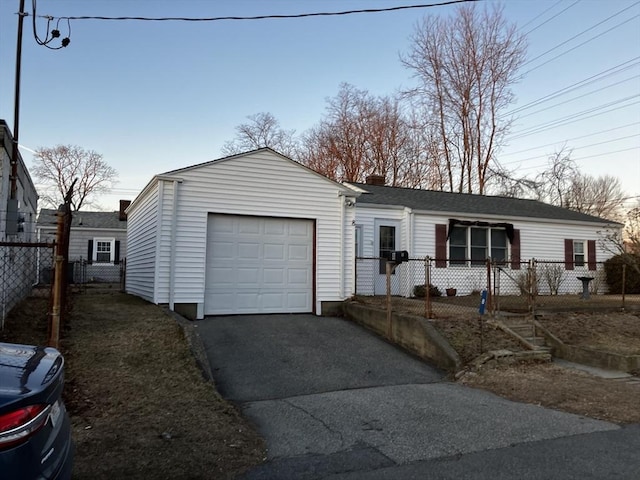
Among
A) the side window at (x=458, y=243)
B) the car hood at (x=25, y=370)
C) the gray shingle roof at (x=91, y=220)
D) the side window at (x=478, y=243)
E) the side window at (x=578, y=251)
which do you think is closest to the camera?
the car hood at (x=25, y=370)

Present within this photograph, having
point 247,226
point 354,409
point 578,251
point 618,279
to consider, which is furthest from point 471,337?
point 618,279

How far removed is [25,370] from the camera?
263cm

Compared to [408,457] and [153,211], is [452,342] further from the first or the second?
[153,211]

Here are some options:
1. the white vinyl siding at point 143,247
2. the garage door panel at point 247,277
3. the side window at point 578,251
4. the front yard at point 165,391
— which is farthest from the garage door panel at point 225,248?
the side window at point 578,251

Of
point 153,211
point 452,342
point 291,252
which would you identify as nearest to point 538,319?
point 452,342

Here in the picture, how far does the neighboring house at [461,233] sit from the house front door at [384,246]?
0.10ft

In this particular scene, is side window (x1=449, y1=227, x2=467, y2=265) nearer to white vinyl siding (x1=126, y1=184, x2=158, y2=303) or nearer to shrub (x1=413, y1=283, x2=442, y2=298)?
shrub (x1=413, y1=283, x2=442, y2=298)

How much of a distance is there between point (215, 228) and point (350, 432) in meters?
6.85

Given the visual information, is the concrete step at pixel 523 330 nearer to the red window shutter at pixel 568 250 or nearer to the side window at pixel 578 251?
the red window shutter at pixel 568 250

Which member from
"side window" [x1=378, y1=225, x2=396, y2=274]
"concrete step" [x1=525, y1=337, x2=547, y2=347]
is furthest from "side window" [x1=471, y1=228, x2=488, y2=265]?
"concrete step" [x1=525, y1=337, x2=547, y2=347]

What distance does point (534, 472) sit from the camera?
3.96 metres

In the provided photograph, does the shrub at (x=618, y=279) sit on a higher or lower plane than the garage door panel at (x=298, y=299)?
higher

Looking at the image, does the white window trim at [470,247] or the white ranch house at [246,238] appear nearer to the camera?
the white ranch house at [246,238]

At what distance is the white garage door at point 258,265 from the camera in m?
10.9
